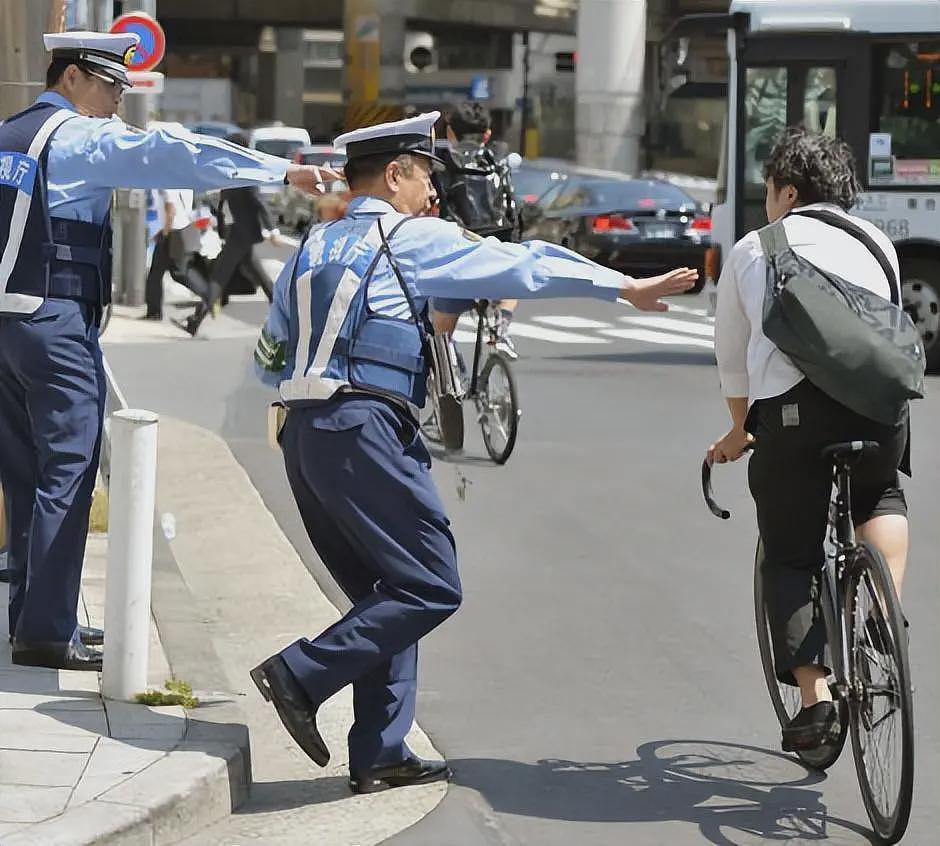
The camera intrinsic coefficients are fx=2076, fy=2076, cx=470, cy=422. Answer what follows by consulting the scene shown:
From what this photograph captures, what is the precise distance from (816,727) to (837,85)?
12.5 m

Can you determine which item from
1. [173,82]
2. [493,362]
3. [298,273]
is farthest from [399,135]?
[173,82]

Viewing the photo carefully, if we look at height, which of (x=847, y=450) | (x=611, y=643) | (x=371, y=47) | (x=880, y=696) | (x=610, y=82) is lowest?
(x=611, y=643)

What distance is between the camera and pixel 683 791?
564 cm

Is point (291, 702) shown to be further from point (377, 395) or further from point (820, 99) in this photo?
point (820, 99)

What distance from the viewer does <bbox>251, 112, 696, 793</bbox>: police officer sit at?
5.34 m

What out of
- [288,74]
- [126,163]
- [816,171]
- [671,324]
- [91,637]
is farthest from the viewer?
[288,74]

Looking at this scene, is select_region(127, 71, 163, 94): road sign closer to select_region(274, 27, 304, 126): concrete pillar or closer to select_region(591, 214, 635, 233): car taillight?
select_region(591, 214, 635, 233): car taillight

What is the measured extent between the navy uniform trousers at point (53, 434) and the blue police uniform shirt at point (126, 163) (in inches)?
13.0

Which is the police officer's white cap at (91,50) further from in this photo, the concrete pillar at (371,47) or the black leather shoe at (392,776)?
the concrete pillar at (371,47)

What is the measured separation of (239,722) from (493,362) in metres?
6.23

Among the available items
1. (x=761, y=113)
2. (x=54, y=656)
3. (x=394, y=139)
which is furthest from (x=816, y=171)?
(x=761, y=113)

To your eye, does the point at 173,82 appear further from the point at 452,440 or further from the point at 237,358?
the point at 452,440

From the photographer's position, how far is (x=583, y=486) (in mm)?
11000

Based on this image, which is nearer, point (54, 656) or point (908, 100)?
point (54, 656)
